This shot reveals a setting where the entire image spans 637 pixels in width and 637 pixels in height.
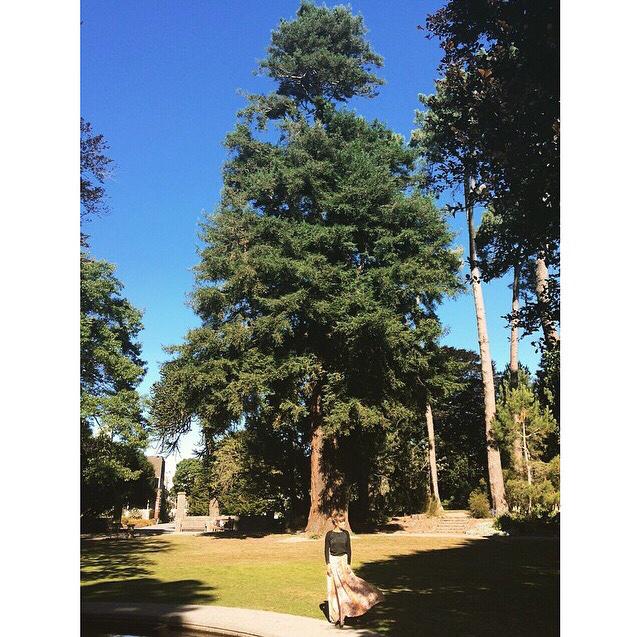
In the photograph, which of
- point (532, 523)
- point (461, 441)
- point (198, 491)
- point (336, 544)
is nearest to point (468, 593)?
point (336, 544)

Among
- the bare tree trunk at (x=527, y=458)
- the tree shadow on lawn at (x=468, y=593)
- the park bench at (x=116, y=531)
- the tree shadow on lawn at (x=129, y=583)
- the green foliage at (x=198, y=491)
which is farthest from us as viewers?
the green foliage at (x=198, y=491)

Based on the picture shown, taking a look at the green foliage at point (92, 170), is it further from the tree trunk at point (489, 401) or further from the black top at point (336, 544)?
the tree trunk at point (489, 401)

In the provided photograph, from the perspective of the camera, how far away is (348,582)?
8867 mm

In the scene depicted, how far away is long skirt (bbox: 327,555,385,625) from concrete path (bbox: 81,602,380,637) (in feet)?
0.75

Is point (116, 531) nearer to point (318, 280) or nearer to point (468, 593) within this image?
point (318, 280)

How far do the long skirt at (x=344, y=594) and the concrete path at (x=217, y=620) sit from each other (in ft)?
0.75

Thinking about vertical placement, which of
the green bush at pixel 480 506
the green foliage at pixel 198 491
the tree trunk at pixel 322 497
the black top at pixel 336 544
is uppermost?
the black top at pixel 336 544

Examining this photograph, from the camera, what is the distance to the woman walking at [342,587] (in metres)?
8.62

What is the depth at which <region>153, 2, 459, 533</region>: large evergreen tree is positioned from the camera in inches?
901

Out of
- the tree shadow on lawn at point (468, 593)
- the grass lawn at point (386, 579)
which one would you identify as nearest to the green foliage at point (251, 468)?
the grass lawn at point (386, 579)

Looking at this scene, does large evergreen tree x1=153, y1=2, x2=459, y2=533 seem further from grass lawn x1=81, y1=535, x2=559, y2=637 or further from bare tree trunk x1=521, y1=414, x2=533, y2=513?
grass lawn x1=81, y1=535, x2=559, y2=637

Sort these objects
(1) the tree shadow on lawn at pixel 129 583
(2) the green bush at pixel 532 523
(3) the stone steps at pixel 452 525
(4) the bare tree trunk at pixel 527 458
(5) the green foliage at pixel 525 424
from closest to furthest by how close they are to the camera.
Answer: (1) the tree shadow on lawn at pixel 129 583 < (2) the green bush at pixel 532 523 < (4) the bare tree trunk at pixel 527 458 < (5) the green foliage at pixel 525 424 < (3) the stone steps at pixel 452 525

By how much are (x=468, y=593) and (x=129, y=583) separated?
705cm
